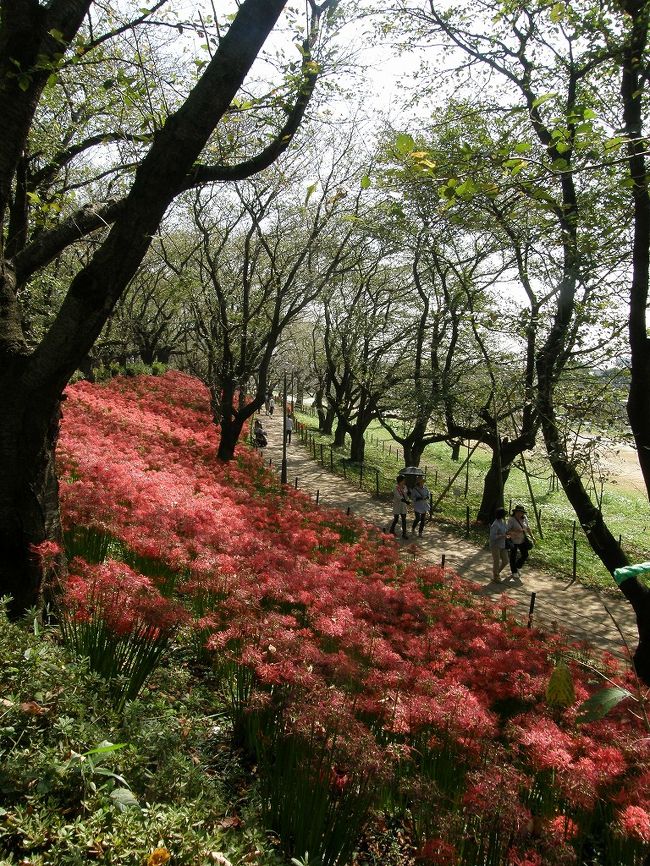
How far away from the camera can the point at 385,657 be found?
4.32 m

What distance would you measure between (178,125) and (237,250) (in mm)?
17489

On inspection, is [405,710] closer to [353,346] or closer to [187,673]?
[187,673]

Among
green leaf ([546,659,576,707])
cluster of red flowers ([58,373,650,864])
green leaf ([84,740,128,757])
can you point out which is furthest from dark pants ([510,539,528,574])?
green leaf ([84,740,128,757])

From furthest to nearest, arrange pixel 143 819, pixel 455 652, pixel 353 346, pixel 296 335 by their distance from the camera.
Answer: pixel 296 335 < pixel 353 346 < pixel 455 652 < pixel 143 819

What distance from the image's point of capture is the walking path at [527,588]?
30.2 feet

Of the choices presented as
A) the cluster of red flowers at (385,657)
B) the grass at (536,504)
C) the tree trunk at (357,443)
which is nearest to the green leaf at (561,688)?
the cluster of red flowers at (385,657)

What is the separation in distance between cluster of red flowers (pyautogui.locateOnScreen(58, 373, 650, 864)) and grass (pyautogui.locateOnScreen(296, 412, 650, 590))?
116 inches

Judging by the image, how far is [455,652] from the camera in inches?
204

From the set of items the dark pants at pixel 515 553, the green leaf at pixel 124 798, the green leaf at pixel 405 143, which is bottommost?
the dark pants at pixel 515 553

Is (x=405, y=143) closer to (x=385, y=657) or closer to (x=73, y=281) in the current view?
(x=73, y=281)

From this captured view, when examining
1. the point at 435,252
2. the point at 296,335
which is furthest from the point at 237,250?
the point at 296,335

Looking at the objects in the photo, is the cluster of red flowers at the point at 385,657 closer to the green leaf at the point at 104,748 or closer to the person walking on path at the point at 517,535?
the green leaf at the point at 104,748

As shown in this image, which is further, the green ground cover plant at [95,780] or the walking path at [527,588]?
the walking path at [527,588]

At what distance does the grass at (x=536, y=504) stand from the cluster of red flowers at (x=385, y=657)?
9.71 ft
